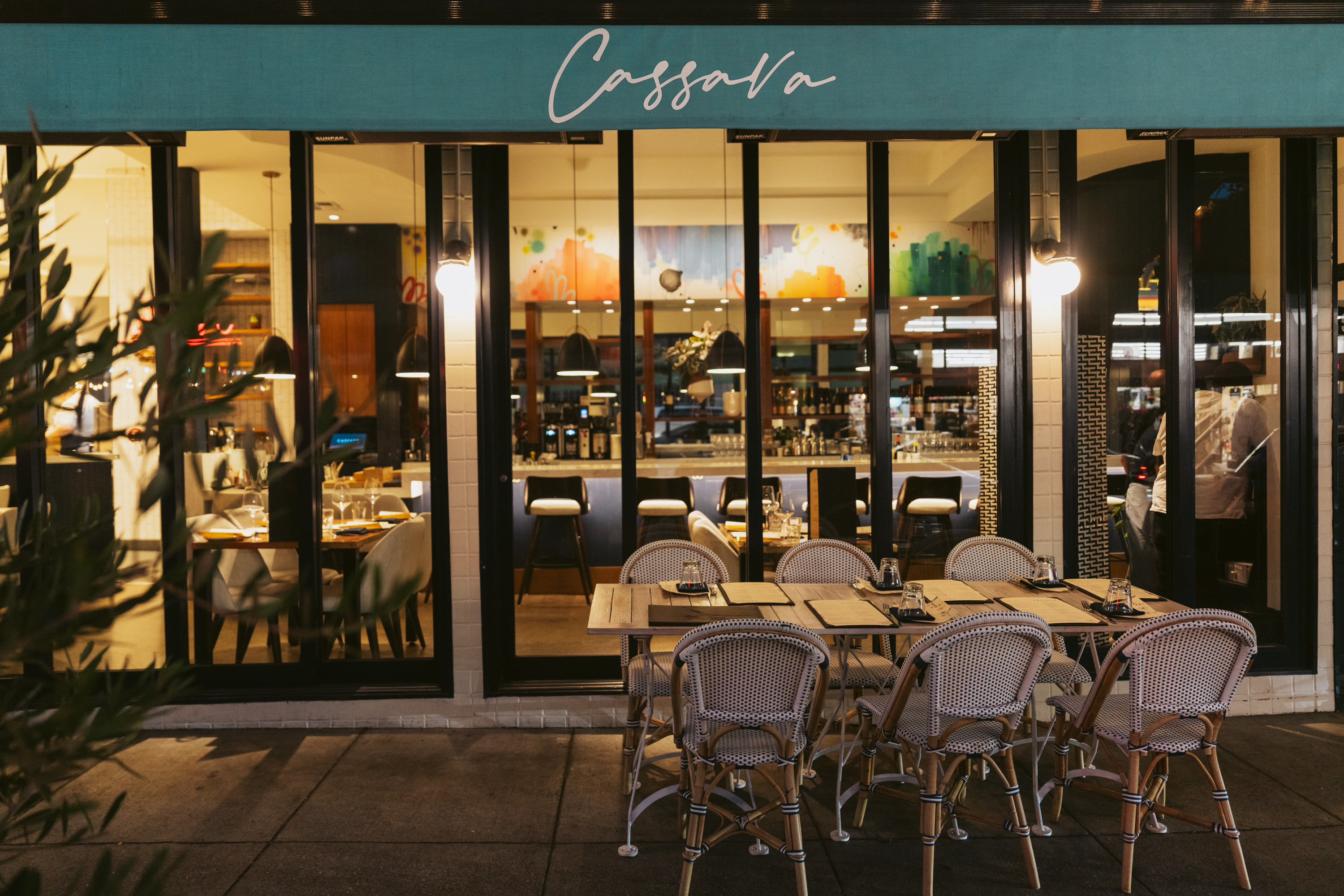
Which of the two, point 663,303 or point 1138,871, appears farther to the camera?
point 663,303

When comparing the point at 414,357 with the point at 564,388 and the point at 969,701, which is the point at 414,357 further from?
the point at 969,701

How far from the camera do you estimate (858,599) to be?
358 centimetres

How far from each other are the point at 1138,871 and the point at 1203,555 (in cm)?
239

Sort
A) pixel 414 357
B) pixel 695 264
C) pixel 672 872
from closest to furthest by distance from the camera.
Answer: pixel 672 872
pixel 414 357
pixel 695 264

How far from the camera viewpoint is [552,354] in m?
6.29

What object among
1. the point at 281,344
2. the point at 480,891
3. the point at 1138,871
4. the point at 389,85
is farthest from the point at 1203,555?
the point at 281,344

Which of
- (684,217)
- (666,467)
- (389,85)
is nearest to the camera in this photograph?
(389,85)

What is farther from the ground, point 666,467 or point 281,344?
point 281,344

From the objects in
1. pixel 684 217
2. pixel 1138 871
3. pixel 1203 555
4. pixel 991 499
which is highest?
pixel 684 217

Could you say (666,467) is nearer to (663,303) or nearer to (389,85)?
(663,303)

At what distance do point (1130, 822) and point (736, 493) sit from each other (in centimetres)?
323

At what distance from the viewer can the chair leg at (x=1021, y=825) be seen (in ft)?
9.40

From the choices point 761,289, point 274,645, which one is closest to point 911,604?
point 761,289

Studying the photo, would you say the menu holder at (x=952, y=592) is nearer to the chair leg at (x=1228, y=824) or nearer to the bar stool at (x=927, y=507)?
the chair leg at (x=1228, y=824)
